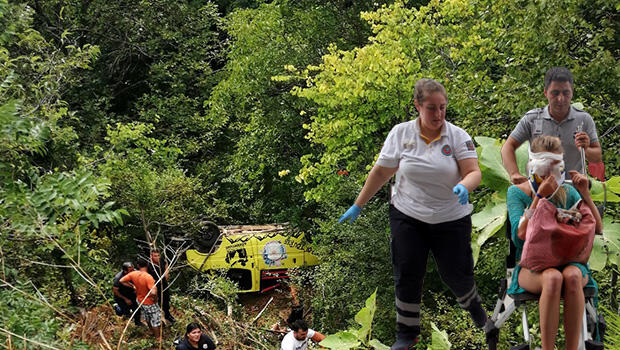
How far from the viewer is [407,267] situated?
4.28 m

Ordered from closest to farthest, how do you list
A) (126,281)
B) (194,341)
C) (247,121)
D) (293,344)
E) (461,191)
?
(461,191), (293,344), (194,341), (126,281), (247,121)

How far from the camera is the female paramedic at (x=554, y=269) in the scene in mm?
3910

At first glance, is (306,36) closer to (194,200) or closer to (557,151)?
(194,200)

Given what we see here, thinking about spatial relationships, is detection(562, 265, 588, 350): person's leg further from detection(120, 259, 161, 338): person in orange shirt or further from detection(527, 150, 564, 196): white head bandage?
detection(120, 259, 161, 338): person in orange shirt

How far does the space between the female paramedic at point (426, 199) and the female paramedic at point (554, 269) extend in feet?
1.06

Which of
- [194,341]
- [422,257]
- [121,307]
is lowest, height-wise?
[121,307]

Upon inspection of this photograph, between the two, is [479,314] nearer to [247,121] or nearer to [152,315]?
[152,315]

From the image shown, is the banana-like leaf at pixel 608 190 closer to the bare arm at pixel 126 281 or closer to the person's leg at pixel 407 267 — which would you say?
the person's leg at pixel 407 267

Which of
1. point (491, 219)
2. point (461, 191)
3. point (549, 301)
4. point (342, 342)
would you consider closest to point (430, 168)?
point (461, 191)

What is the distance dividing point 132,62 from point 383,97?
1081cm

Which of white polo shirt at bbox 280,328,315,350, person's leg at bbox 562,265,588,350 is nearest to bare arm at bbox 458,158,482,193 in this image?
person's leg at bbox 562,265,588,350

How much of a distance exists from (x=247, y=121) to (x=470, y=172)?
18.1m

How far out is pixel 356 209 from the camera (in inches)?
170

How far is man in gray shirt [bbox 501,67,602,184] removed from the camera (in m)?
4.11
